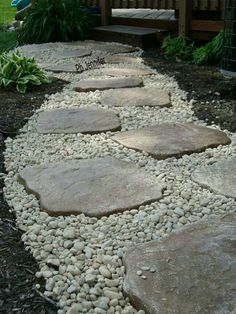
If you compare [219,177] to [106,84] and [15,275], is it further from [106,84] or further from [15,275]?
[106,84]

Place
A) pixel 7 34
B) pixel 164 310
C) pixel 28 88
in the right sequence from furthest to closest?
pixel 7 34 < pixel 28 88 < pixel 164 310

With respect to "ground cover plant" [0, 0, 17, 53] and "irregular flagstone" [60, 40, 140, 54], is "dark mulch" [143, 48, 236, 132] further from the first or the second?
"ground cover plant" [0, 0, 17, 53]

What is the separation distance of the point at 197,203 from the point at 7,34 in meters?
7.20

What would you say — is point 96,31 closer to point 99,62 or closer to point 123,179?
point 99,62

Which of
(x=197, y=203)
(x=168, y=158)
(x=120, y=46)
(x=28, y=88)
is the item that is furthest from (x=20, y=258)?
(x=120, y=46)

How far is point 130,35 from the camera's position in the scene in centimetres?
595

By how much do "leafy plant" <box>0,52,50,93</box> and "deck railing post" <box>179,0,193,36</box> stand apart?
7.14ft

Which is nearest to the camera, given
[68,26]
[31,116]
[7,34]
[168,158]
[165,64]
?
[168,158]

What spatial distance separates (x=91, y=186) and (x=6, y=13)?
1075cm

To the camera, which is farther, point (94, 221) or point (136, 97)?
point (136, 97)

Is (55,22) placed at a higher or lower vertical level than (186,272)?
higher

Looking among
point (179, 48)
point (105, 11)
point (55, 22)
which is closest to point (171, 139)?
point (179, 48)

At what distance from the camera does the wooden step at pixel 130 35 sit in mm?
5818

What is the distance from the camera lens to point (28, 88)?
3.88 meters
